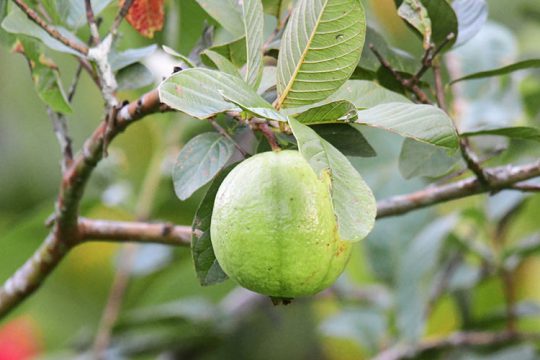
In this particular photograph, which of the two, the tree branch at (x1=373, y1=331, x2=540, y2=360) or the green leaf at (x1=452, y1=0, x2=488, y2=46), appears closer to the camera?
the green leaf at (x1=452, y1=0, x2=488, y2=46)

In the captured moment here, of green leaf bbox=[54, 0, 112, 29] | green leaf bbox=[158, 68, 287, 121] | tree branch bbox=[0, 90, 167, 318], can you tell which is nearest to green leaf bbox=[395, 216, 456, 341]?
tree branch bbox=[0, 90, 167, 318]

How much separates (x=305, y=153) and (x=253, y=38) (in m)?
0.15

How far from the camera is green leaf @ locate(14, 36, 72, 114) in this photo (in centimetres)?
95

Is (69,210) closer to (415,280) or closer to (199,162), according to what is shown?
(199,162)

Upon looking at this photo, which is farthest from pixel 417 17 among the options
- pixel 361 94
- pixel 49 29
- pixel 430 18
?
pixel 49 29

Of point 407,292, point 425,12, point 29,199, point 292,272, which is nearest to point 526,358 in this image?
point 407,292

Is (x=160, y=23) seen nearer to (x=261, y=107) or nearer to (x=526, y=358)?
(x=261, y=107)

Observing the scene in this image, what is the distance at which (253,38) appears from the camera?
746mm

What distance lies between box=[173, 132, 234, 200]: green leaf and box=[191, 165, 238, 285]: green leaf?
0.9 inches

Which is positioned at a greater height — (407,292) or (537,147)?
(537,147)

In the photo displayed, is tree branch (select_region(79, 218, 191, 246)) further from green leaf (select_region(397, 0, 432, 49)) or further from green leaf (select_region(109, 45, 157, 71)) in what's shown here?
green leaf (select_region(397, 0, 432, 49))

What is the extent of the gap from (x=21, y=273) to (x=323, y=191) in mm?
626

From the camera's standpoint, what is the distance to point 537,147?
48.2 inches

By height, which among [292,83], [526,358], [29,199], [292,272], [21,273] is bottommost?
[29,199]
